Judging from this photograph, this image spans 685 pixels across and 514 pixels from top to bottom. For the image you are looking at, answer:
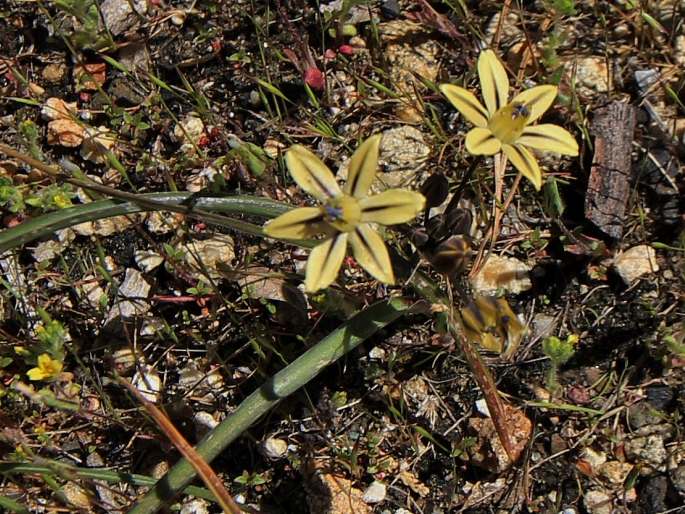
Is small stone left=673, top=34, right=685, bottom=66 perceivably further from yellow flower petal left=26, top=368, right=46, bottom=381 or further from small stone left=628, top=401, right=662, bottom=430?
yellow flower petal left=26, top=368, right=46, bottom=381

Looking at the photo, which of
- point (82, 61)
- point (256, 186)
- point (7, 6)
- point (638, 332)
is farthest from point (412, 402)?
point (7, 6)

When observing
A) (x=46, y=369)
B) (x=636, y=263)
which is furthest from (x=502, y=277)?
(x=46, y=369)

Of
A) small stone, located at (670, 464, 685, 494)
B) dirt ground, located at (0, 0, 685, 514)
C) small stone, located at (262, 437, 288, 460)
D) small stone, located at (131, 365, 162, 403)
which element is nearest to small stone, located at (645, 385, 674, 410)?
dirt ground, located at (0, 0, 685, 514)

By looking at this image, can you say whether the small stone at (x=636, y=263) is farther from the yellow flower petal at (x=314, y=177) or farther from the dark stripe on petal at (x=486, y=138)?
the yellow flower petal at (x=314, y=177)

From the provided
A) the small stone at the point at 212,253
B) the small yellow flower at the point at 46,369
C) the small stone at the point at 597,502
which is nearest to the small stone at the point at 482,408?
the small stone at the point at 597,502

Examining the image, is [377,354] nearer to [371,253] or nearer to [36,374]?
[371,253]

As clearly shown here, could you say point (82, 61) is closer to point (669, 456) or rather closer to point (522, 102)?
point (522, 102)
